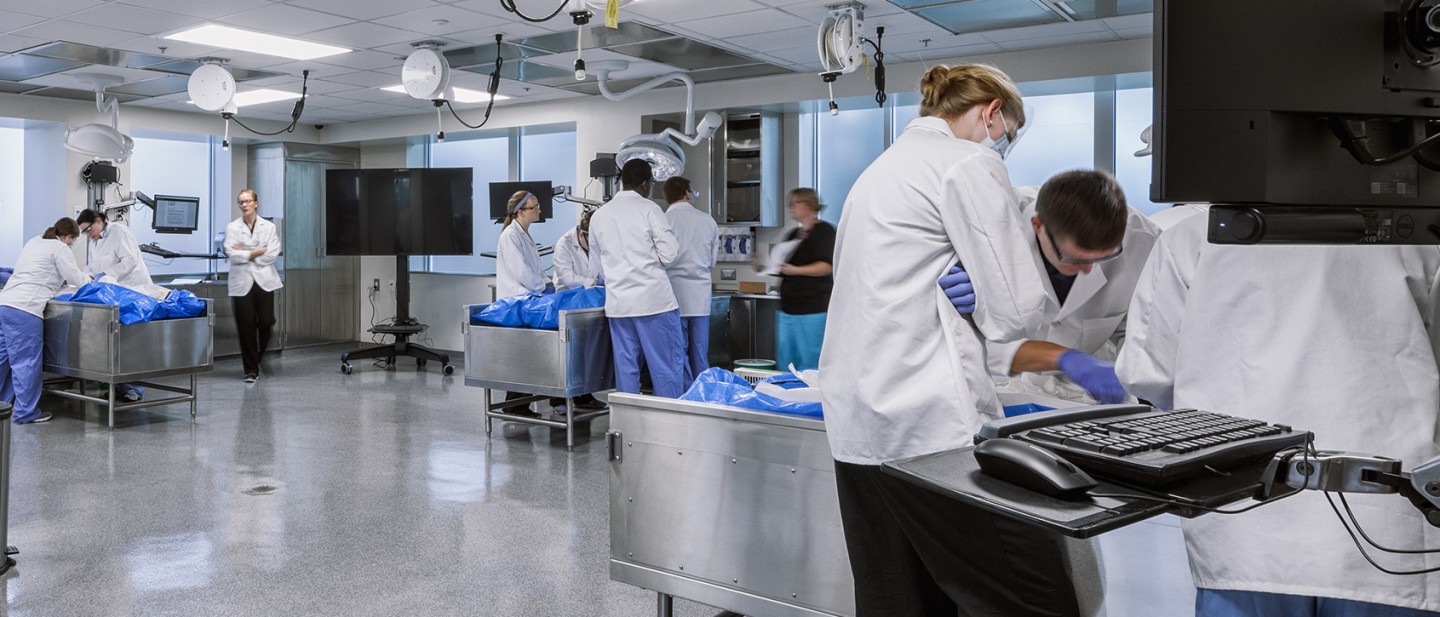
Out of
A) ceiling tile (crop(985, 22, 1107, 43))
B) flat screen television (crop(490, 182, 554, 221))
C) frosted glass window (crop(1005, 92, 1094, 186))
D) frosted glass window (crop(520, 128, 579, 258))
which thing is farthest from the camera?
frosted glass window (crop(520, 128, 579, 258))

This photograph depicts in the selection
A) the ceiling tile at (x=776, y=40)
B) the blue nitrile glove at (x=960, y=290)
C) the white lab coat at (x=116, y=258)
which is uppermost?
the ceiling tile at (x=776, y=40)

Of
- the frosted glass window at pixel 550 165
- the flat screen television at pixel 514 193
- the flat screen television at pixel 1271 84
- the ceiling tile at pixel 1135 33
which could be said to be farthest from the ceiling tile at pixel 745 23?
the flat screen television at pixel 1271 84

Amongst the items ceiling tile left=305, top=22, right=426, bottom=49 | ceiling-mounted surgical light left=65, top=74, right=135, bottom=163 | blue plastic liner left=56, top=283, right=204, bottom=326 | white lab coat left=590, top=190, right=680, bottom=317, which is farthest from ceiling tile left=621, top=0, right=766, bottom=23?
ceiling-mounted surgical light left=65, top=74, right=135, bottom=163

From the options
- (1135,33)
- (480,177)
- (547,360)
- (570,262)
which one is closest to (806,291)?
(547,360)

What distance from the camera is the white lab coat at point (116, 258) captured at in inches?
277

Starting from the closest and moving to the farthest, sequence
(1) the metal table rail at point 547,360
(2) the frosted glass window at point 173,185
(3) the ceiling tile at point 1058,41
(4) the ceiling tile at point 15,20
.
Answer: (1) the metal table rail at point 547,360 < (4) the ceiling tile at point 15,20 < (3) the ceiling tile at point 1058,41 < (2) the frosted glass window at point 173,185

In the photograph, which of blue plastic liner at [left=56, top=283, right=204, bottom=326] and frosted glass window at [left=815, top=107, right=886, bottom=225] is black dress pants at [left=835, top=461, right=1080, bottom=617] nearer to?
blue plastic liner at [left=56, top=283, right=204, bottom=326]

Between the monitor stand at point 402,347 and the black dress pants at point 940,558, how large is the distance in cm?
698

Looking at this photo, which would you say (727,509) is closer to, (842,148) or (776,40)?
(776,40)

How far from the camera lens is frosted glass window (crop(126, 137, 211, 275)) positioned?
959 centimetres

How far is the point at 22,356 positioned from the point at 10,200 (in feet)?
12.4

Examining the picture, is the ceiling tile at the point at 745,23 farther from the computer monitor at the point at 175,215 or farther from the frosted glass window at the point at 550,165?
the computer monitor at the point at 175,215

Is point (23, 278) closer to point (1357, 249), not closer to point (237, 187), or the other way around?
point (237, 187)

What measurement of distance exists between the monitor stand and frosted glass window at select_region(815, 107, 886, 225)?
11.1 feet
